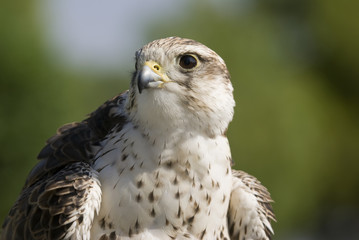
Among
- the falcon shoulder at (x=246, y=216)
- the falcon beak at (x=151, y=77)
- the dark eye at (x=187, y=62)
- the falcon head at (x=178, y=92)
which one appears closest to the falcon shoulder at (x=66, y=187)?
the falcon head at (x=178, y=92)

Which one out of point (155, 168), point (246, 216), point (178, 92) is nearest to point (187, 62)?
point (178, 92)

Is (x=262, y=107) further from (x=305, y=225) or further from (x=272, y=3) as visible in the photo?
(x=272, y=3)

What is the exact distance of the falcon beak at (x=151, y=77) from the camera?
3.57 metres

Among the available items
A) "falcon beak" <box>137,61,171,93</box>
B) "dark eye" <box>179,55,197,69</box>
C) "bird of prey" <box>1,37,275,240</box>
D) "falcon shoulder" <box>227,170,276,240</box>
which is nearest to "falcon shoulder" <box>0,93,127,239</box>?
"bird of prey" <box>1,37,275,240</box>

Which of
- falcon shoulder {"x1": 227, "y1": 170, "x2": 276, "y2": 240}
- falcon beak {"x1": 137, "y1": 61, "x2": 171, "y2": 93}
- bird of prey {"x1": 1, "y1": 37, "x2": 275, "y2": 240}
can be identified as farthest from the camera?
falcon shoulder {"x1": 227, "y1": 170, "x2": 276, "y2": 240}

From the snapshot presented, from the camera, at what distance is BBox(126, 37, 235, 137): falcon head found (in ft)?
12.1

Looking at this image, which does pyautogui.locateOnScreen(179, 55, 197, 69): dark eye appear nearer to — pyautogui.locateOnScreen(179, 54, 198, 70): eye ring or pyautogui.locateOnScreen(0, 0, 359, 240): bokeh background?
pyautogui.locateOnScreen(179, 54, 198, 70): eye ring

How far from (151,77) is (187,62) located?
0.33 m

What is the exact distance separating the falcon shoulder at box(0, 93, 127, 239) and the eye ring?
0.54m

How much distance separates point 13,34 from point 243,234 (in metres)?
9.86

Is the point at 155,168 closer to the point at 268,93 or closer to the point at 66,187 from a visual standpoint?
the point at 66,187

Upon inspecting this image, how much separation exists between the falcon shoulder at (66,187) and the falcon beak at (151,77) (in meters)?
0.43

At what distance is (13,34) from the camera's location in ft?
42.1

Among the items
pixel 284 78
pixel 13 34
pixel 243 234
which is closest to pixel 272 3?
pixel 284 78
